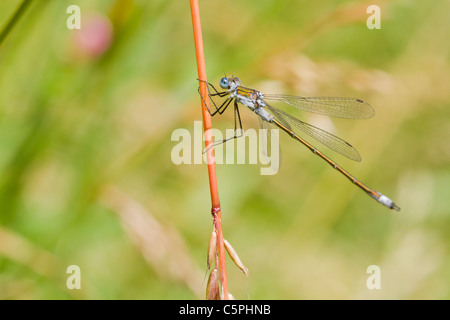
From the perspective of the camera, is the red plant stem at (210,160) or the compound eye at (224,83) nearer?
the red plant stem at (210,160)

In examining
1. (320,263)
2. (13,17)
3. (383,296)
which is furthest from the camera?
(320,263)

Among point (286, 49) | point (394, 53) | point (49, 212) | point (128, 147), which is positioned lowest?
point (49, 212)

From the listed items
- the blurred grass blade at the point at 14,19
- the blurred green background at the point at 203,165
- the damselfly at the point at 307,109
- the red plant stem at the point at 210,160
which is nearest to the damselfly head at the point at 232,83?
the damselfly at the point at 307,109

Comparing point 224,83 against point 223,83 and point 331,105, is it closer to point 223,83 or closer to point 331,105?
point 223,83

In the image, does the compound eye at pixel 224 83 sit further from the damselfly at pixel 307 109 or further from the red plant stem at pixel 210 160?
the red plant stem at pixel 210 160

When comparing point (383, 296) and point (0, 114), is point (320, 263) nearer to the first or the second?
point (383, 296)

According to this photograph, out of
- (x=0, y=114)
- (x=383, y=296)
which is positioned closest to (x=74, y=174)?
(x=0, y=114)

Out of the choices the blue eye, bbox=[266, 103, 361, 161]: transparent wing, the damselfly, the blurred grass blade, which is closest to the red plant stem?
the blurred grass blade

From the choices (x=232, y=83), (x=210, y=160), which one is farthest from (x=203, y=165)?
(x=210, y=160)

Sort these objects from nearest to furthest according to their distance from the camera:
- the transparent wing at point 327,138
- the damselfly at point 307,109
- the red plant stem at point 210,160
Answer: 1. the red plant stem at point 210,160
2. the damselfly at point 307,109
3. the transparent wing at point 327,138
